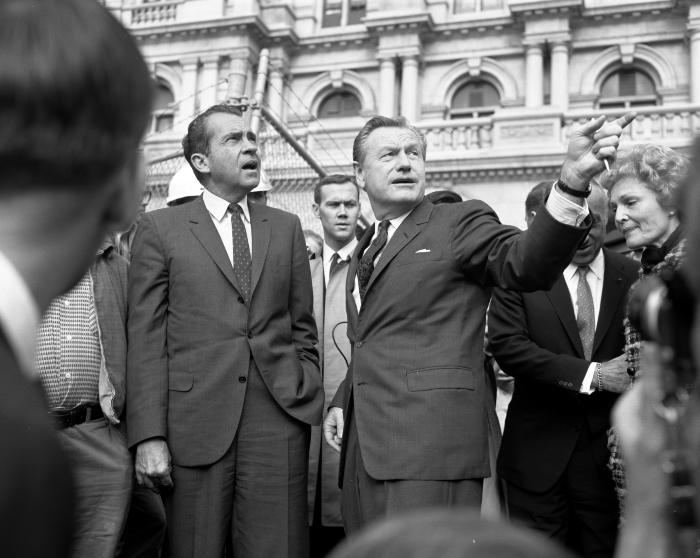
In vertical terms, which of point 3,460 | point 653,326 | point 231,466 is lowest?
point 231,466

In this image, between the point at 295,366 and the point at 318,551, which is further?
the point at 318,551

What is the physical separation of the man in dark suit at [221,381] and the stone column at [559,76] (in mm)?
22074

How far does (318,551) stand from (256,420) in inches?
68.0

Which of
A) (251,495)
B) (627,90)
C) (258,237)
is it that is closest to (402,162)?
(258,237)

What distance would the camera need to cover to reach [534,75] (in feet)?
80.6

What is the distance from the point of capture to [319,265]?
16.2 feet

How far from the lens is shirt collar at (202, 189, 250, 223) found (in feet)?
12.1

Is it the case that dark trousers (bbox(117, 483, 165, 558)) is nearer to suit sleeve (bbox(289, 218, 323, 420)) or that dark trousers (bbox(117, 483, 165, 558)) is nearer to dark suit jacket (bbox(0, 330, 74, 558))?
suit sleeve (bbox(289, 218, 323, 420))

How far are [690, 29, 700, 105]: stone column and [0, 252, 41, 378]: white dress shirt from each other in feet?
79.3

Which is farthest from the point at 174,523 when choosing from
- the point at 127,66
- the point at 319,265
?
the point at 127,66

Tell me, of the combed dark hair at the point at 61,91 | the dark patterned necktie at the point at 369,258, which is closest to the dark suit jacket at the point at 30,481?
the combed dark hair at the point at 61,91

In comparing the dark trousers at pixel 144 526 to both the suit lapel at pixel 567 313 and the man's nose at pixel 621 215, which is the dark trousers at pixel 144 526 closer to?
the suit lapel at pixel 567 313

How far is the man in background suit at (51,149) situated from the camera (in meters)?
1.00

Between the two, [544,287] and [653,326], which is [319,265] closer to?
[544,287]
